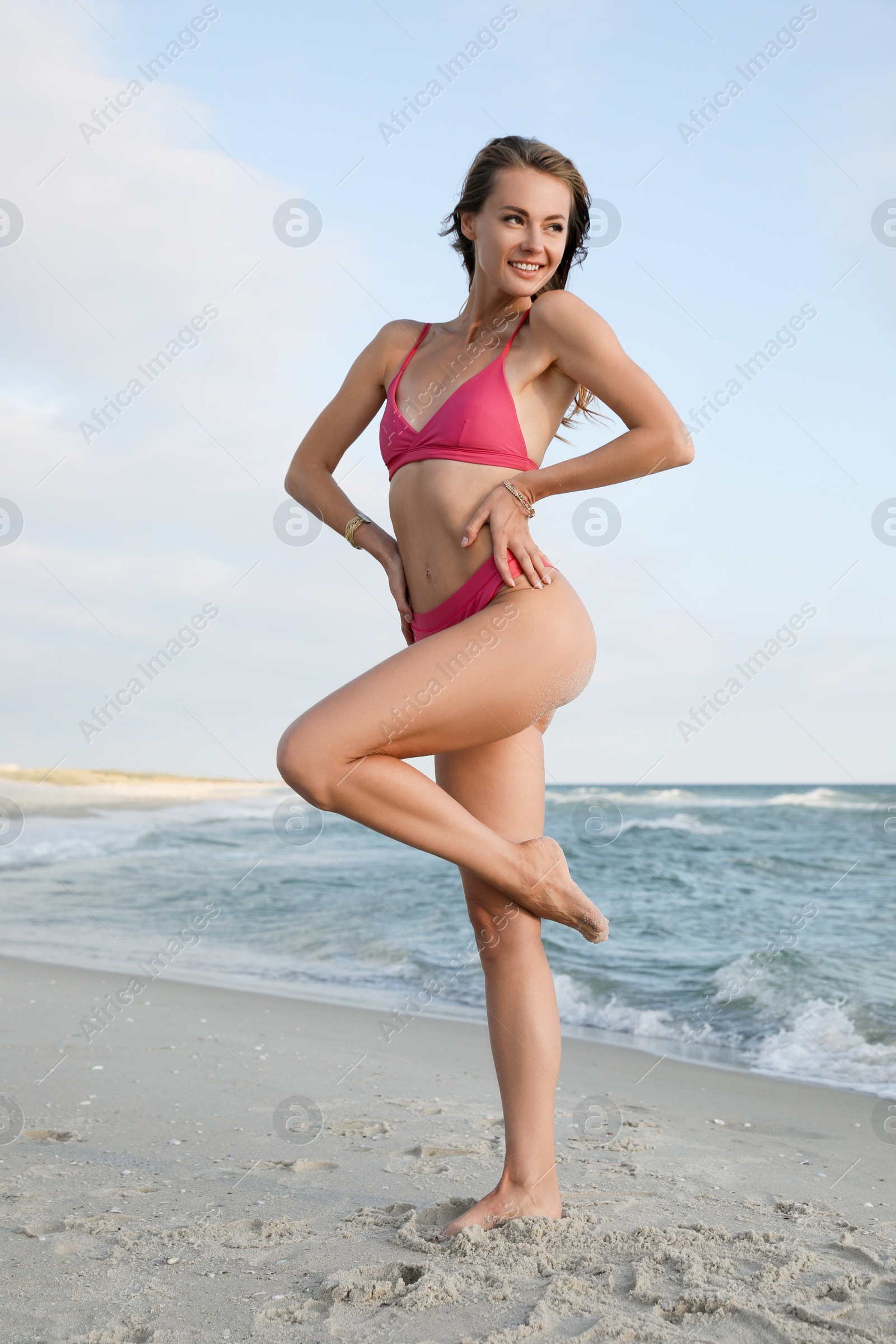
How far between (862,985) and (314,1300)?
190 inches

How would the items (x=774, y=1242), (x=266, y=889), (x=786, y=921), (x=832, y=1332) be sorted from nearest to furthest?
(x=832, y=1332), (x=774, y=1242), (x=786, y=921), (x=266, y=889)

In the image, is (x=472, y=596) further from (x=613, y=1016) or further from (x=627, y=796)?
(x=627, y=796)

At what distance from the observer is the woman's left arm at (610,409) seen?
213 cm

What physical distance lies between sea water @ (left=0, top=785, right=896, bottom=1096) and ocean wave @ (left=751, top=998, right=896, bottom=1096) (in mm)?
12

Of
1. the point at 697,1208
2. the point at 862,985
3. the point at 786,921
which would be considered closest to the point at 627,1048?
the point at 862,985

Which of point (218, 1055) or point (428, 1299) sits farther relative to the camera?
point (218, 1055)

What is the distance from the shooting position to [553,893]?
2.13 meters

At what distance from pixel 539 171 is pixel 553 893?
5.05 ft

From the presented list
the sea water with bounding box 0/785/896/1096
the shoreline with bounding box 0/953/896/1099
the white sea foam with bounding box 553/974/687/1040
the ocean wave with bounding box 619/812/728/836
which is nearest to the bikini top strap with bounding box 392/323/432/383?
the shoreline with bounding box 0/953/896/1099

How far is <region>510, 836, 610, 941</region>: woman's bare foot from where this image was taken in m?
2.11

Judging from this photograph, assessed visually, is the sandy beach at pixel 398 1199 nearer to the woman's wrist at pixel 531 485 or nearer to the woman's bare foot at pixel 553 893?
the woman's bare foot at pixel 553 893

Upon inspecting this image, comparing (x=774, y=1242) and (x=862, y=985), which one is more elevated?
(x=774, y=1242)

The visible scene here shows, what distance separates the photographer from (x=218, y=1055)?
4184mm

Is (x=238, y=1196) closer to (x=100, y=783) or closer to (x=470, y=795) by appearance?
(x=470, y=795)
